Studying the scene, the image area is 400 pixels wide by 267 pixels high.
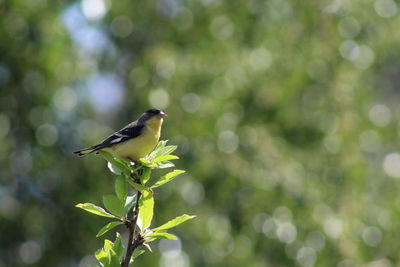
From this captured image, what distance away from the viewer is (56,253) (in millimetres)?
9203

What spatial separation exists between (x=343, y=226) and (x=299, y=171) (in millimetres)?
1150

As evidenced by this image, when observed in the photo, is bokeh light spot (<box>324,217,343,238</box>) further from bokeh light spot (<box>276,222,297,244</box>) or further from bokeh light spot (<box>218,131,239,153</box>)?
bokeh light spot (<box>218,131,239,153</box>)

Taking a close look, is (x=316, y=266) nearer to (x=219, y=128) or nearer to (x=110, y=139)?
(x=219, y=128)

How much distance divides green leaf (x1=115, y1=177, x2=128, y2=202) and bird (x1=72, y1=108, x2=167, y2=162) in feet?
3.53

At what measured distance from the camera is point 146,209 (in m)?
2.71

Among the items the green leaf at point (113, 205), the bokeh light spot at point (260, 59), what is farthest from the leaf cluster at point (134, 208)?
the bokeh light spot at point (260, 59)

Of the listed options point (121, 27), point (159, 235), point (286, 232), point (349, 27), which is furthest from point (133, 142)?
point (349, 27)

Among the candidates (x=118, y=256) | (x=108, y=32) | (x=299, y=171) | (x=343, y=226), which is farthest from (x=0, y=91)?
(x=118, y=256)

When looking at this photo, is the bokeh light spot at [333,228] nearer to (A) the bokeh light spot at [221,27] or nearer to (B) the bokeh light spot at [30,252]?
(A) the bokeh light spot at [221,27]

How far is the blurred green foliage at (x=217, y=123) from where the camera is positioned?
8.76 metres

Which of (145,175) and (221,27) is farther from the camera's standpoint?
(221,27)

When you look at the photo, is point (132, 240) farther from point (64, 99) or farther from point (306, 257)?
point (64, 99)

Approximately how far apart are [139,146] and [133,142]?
0.08 metres

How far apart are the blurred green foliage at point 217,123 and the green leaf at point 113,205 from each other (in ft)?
17.9
